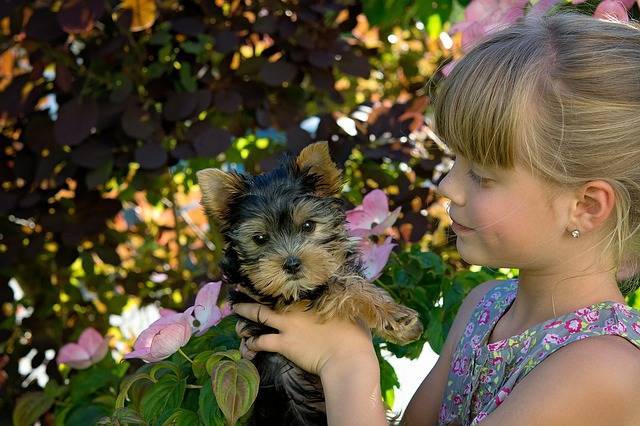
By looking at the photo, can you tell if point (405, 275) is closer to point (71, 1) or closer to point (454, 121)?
point (454, 121)

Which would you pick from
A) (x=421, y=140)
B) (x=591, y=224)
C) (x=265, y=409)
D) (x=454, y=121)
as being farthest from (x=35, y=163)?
(x=591, y=224)

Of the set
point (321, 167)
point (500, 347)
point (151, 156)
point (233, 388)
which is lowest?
point (151, 156)

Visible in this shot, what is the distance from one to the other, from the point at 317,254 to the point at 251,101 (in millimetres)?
1613

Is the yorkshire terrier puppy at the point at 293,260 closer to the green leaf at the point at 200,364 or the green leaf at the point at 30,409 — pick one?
the green leaf at the point at 200,364

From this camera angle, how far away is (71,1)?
11.2 feet

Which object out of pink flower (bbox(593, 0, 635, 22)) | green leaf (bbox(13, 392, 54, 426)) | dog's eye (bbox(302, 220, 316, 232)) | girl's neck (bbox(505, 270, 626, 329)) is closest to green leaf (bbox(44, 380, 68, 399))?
green leaf (bbox(13, 392, 54, 426))

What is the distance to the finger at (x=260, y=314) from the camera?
94.8 inches

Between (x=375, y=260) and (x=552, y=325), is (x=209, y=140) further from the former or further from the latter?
(x=552, y=325)

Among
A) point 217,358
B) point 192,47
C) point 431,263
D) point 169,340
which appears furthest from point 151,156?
point 217,358

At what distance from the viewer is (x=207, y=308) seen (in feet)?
8.07

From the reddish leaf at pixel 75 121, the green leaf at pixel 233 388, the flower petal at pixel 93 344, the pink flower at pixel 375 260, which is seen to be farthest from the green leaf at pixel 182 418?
the reddish leaf at pixel 75 121

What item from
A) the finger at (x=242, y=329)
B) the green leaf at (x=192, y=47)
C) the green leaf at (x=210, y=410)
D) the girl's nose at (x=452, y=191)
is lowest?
the green leaf at (x=192, y=47)

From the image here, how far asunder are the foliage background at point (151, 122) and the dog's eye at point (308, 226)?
0.96m

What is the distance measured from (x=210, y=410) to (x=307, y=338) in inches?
14.2
